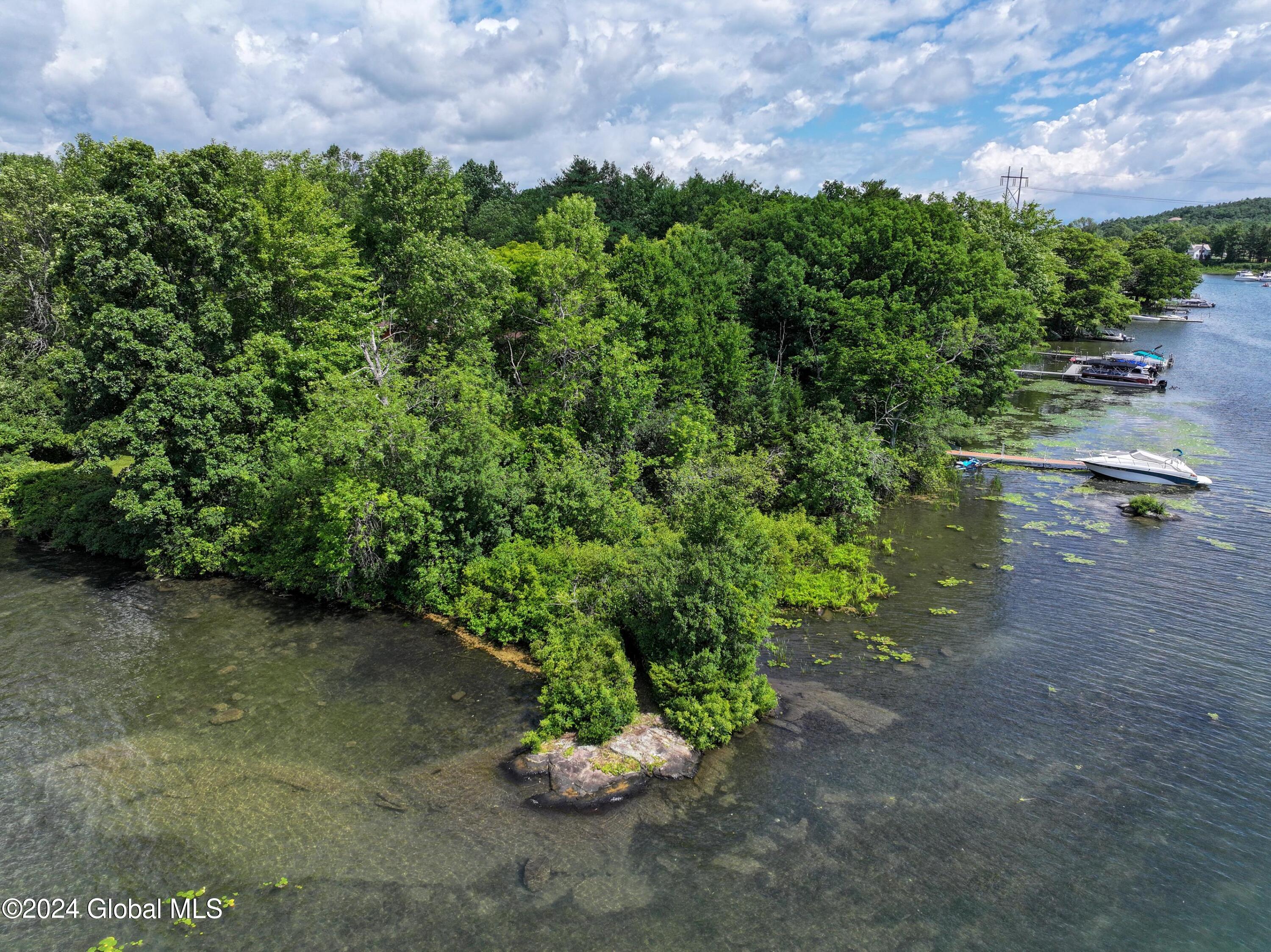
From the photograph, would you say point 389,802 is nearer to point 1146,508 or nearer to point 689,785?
point 689,785

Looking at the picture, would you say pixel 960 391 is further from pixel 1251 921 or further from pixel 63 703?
pixel 63 703

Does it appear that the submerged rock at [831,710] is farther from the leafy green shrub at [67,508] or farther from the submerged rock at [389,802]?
the leafy green shrub at [67,508]

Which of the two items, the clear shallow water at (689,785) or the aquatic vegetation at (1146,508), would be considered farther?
the aquatic vegetation at (1146,508)

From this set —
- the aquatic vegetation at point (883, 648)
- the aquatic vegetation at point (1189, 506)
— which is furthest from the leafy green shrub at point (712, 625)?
the aquatic vegetation at point (1189, 506)

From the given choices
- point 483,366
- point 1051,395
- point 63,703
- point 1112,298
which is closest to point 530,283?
point 483,366

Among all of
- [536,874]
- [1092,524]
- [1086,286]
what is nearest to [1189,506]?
[1092,524]

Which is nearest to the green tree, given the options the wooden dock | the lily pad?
the wooden dock
